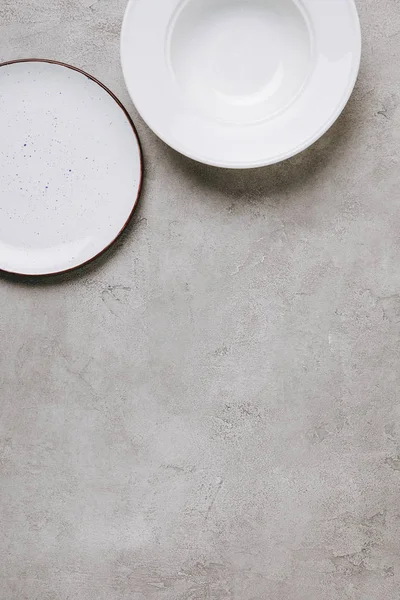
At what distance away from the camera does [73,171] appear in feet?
3.29

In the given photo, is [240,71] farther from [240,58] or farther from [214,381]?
[214,381]

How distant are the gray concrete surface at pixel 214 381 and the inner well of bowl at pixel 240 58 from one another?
4.5 inches

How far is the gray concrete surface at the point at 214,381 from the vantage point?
1024 mm

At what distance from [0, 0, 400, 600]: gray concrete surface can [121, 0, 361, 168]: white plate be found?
0.30ft

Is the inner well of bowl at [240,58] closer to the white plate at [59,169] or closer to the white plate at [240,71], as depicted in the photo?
the white plate at [240,71]

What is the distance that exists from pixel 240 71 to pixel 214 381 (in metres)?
0.55

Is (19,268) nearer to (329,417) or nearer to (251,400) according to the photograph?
(251,400)

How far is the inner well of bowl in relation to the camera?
0.95 meters

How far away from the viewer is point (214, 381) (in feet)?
3.45

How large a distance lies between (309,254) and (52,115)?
520 mm

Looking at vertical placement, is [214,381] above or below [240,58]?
below

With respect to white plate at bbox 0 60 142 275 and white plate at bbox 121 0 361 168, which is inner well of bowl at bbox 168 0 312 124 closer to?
white plate at bbox 121 0 361 168

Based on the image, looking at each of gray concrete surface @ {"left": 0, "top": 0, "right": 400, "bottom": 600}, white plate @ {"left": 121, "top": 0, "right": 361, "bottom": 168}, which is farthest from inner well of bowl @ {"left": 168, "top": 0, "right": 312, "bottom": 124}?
gray concrete surface @ {"left": 0, "top": 0, "right": 400, "bottom": 600}

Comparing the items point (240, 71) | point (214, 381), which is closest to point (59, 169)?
point (240, 71)
